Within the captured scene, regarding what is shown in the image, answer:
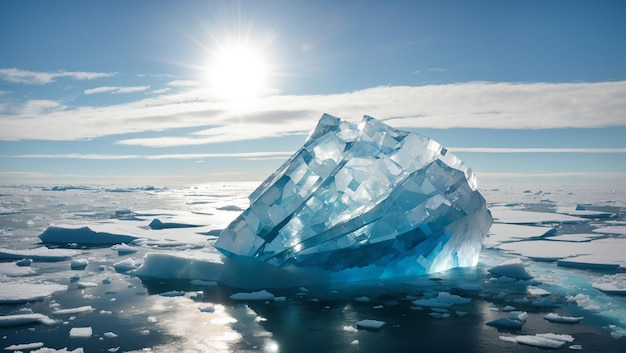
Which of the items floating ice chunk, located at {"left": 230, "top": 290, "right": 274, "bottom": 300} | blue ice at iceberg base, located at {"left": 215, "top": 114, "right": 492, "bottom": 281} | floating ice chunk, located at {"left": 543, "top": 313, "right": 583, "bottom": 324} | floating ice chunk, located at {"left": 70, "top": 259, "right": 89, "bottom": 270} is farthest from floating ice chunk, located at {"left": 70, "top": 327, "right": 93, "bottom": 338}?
floating ice chunk, located at {"left": 543, "top": 313, "right": 583, "bottom": 324}

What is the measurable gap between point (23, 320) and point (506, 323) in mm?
7705

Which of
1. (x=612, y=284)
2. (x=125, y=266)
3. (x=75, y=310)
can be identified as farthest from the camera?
(x=125, y=266)

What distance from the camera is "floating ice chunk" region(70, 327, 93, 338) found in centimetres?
673

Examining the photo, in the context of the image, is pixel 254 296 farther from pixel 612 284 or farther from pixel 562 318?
pixel 612 284

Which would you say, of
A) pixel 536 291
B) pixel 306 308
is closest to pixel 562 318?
pixel 536 291

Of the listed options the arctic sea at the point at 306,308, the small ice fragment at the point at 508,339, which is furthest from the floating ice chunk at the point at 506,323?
the small ice fragment at the point at 508,339

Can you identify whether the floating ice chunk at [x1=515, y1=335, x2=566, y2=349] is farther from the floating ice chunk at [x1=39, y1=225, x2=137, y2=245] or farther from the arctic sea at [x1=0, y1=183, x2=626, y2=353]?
the floating ice chunk at [x1=39, y1=225, x2=137, y2=245]

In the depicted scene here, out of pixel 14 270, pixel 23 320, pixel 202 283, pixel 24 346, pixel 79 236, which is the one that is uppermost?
pixel 79 236

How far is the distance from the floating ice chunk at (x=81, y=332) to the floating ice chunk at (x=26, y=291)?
8.24ft

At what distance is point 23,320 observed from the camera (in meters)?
7.32

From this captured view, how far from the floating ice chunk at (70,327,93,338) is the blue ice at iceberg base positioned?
4.27m

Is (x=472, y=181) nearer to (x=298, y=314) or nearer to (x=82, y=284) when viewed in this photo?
(x=298, y=314)

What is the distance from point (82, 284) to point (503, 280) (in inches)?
374

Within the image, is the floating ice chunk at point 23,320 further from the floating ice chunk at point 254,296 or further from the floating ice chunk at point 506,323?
the floating ice chunk at point 506,323
